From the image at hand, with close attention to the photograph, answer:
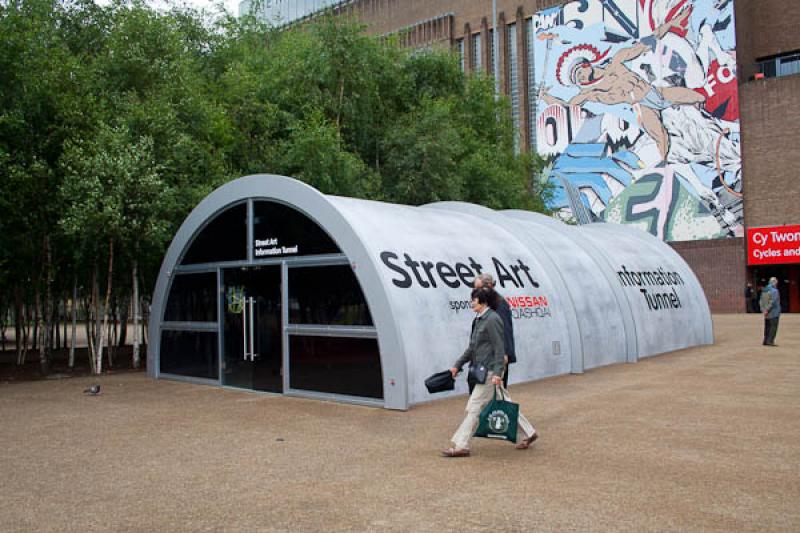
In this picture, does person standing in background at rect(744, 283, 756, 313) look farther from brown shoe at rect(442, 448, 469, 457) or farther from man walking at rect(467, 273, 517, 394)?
brown shoe at rect(442, 448, 469, 457)

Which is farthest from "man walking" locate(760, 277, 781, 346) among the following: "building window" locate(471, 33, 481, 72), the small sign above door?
"building window" locate(471, 33, 481, 72)

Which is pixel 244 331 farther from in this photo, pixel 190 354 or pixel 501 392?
pixel 501 392

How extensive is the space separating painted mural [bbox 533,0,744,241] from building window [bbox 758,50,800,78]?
397 centimetres

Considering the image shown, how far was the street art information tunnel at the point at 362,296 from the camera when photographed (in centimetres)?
1205

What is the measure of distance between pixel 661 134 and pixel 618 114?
3029mm

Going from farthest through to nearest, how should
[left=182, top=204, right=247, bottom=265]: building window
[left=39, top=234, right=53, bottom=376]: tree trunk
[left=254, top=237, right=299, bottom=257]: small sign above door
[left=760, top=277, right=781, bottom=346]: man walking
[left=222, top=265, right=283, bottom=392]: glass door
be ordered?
[left=760, top=277, right=781, bottom=346]: man walking, [left=39, top=234, right=53, bottom=376]: tree trunk, [left=182, top=204, right=247, bottom=265]: building window, [left=222, top=265, right=283, bottom=392]: glass door, [left=254, top=237, right=299, bottom=257]: small sign above door

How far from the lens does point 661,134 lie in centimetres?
4256

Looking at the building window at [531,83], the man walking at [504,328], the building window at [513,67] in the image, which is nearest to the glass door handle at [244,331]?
the man walking at [504,328]

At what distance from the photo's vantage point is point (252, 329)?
1428 cm

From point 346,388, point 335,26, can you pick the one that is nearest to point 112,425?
point 346,388

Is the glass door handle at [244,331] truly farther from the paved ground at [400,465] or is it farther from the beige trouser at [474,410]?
the beige trouser at [474,410]

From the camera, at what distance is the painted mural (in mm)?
40531

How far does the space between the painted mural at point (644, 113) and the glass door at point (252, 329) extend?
28.8 meters

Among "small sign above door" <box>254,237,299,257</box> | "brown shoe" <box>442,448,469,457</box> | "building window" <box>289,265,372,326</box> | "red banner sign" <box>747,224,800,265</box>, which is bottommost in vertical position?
"brown shoe" <box>442,448,469,457</box>
